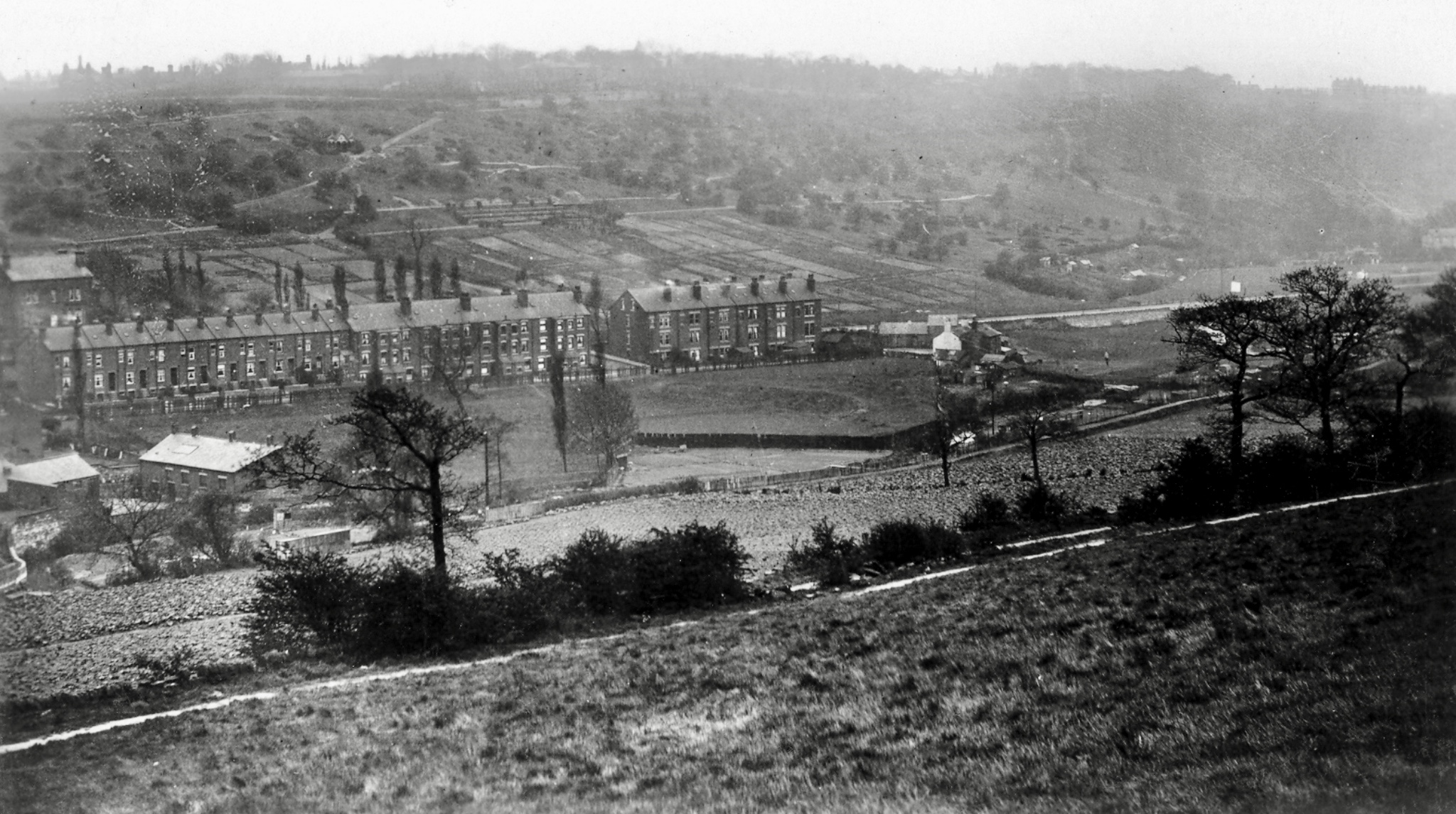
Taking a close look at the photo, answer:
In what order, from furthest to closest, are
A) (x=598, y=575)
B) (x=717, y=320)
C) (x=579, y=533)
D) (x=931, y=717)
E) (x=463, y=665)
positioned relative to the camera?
(x=717, y=320) → (x=579, y=533) → (x=598, y=575) → (x=463, y=665) → (x=931, y=717)

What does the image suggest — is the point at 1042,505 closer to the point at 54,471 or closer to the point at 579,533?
the point at 579,533

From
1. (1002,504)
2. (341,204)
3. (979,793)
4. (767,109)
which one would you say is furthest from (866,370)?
(979,793)

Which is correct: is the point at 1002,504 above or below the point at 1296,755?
below

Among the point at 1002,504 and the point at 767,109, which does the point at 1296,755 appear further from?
the point at 767,109

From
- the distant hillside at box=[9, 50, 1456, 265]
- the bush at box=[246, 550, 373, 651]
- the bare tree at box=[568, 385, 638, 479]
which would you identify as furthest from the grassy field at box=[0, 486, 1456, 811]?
the distant hillside at box=[9, 50, 1456, 265]

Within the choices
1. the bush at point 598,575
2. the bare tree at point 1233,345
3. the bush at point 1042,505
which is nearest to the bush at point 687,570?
the bush at point 598,575

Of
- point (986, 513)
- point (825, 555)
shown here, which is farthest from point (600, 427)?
point (986, 513)
